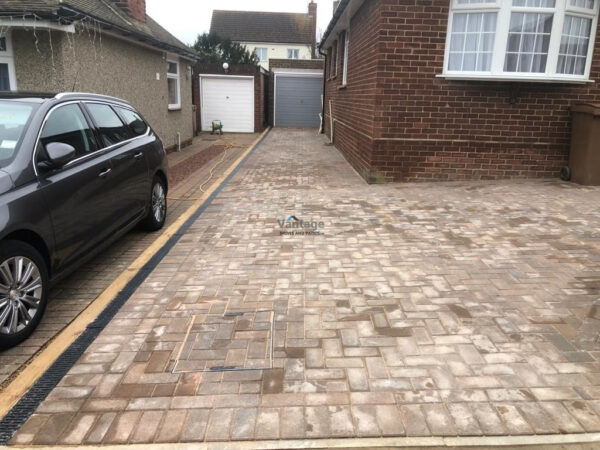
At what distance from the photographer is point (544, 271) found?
15.8ft

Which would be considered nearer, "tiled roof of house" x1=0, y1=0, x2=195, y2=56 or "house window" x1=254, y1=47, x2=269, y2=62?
"tiled roof of house" x1=0, y1=0, x2=195, y2=56

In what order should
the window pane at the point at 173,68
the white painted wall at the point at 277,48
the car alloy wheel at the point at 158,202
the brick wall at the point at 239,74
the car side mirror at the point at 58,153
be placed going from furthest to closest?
the white painted wall at the point at 277,48
the brick wall at the point at 239,74
the window pane at the point at 173,68
the car alloy wheel at the point at 158,202
the car side mirror at the point at 58,153

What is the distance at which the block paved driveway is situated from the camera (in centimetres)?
273

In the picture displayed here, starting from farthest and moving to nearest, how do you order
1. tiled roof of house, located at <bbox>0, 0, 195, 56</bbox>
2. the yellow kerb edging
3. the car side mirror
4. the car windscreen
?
tiled roof of house, located at <bbox>0, 0, 195, 56</bbox>, the car side mirror, the car windscreen, the yellow kerb edging

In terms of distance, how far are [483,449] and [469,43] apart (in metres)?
7.97

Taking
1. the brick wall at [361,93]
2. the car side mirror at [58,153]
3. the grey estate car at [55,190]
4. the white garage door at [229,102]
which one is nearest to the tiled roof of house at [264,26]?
the white garage door at [229,102]

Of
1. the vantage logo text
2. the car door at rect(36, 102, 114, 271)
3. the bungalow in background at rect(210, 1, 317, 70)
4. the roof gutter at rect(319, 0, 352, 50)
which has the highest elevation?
the bungalow in background at rect(210, 1, 317, 70)

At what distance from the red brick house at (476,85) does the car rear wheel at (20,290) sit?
22.2ft

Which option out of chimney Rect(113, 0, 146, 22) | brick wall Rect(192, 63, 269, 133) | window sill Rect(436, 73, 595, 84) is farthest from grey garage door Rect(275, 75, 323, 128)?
window sill Rect(436, 73, 595, 84)

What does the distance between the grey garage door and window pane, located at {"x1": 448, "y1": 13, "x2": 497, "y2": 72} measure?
1649 centimetres

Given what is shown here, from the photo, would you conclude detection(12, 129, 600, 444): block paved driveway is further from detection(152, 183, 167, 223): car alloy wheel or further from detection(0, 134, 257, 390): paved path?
detection(152, 183, 167, 223): car alloy wheel

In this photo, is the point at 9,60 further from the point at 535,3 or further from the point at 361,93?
the point at 535,3

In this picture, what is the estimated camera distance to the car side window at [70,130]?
4.16m

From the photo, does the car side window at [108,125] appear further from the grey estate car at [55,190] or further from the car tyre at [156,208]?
the car tyre at [156,208]
